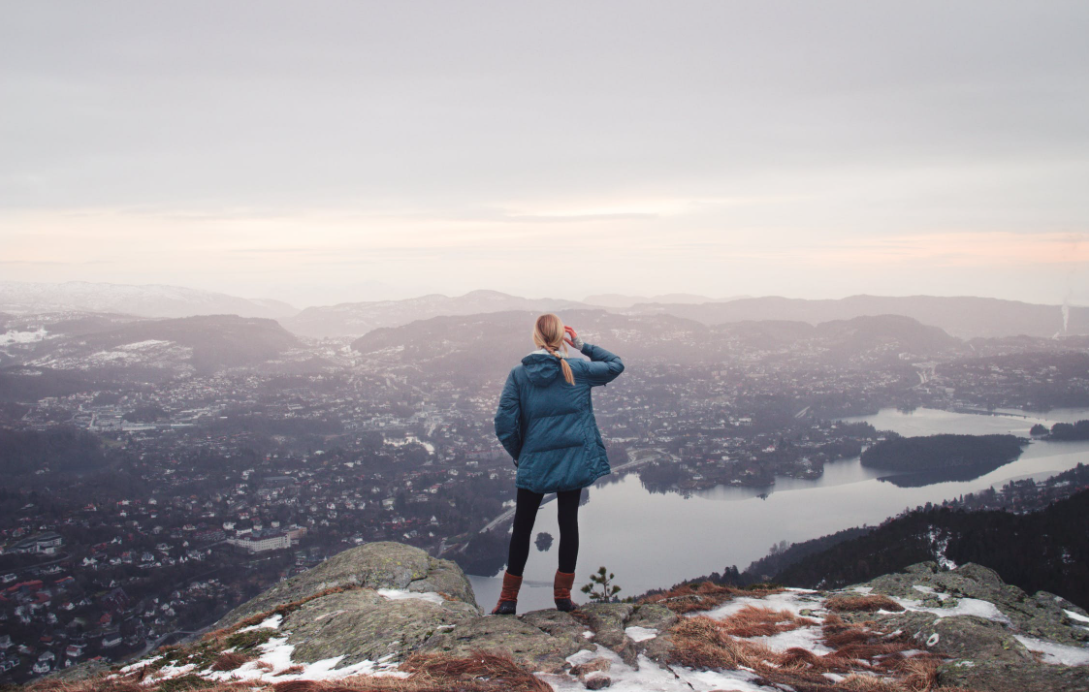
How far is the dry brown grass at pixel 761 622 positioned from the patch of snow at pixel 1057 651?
1.54 meters

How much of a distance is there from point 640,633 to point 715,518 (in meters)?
38.7

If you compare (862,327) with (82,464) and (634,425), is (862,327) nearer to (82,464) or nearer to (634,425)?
(634,425)

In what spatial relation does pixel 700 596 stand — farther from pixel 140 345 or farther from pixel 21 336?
pixel 21 336

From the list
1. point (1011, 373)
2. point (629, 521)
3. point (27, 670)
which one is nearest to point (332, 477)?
point (629, 521)

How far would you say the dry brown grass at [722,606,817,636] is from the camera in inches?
182

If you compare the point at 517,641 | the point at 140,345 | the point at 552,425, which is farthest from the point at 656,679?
the point at 140,345

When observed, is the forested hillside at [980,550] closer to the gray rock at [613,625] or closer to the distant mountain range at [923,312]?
the gray rock at [613,625]

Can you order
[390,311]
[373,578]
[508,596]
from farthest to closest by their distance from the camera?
[390,311], [373,578], [508,596]

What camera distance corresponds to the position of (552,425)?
428cm

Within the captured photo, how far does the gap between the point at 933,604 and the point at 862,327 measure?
150334 mm

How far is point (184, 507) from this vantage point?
36.7 m

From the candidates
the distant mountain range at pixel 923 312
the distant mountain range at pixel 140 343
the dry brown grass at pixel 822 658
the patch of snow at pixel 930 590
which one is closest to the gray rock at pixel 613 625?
the dry brown grass at pixel 822 658

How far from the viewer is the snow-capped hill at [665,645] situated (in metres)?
3.44

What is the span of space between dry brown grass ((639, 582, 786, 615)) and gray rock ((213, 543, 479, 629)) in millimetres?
2089
